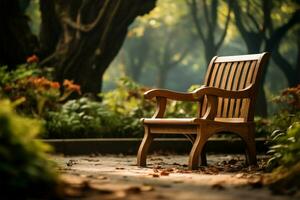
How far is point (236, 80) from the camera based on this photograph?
8398 mm

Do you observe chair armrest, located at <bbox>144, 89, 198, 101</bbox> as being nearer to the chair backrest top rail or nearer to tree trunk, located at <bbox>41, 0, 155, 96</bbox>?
the chair backrest top rail

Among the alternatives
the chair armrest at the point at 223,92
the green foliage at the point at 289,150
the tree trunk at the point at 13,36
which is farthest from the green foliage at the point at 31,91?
the green foliage at the point at 289,150

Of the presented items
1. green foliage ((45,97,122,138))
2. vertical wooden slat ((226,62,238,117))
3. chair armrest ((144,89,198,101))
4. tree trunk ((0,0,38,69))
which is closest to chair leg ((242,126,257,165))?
vertical wooden slat ((226,62,238,117))

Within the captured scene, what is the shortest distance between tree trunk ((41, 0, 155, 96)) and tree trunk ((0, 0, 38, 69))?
0.52 meters

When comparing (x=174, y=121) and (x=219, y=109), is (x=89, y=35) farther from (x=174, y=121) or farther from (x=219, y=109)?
(x=174, y=121)

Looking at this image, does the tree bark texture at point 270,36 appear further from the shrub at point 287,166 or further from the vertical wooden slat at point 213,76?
the shrub at point 287,166

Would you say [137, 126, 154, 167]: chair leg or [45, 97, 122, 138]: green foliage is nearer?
[137, 126, 154, 167]: chair leg

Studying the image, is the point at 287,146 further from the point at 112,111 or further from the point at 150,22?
the point at 150,22

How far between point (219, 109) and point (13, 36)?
6814 millimetres

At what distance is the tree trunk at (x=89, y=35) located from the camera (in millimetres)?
14070

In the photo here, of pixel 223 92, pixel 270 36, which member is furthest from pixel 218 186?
pixel 270 36

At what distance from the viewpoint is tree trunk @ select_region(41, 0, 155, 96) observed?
46.2 feet

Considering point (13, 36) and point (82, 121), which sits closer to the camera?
point (82, 121)

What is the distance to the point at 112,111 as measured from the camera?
1272cm
